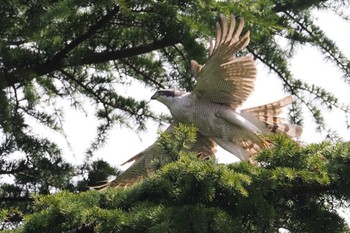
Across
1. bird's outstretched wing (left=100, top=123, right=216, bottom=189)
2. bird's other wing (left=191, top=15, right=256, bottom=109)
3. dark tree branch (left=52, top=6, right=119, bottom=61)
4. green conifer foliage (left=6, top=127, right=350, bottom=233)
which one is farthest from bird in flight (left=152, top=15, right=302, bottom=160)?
green conifer foliage (left=6, top=127, right=350, bottom=233)

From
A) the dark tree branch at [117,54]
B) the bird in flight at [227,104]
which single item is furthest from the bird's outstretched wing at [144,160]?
the dark tree branch at [117,54]

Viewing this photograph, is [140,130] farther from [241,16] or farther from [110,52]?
[241,16]

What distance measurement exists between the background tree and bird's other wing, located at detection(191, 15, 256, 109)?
0.24ft

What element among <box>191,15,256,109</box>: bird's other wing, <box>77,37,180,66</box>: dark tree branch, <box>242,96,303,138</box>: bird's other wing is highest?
<box>77,37,180,66</box>: dark tree branch

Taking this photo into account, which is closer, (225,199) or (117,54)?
(225,199)

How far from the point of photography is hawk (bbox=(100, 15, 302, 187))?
4.96 metres

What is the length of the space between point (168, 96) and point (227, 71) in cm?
41

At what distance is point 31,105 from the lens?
5.70 m

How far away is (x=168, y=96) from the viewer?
5.25 m

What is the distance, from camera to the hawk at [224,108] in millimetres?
4965

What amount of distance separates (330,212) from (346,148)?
0.26m

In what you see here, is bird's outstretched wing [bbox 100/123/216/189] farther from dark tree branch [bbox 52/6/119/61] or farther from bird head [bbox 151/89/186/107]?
dark tree branch [bbox 52/6/119/61]

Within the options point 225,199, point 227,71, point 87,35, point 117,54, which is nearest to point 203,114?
point 227,71

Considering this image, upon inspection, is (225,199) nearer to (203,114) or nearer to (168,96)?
(203,114)
